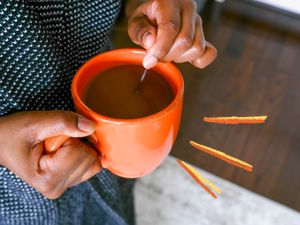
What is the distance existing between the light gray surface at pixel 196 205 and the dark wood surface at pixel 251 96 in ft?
0.22

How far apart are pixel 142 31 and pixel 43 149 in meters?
0.17

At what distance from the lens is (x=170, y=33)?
398 mm

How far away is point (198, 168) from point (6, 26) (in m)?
0.74

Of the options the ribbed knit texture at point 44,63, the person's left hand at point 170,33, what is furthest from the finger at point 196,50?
the ribbed knit texture at point 44,63

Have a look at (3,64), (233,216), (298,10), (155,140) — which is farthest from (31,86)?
(298,10)

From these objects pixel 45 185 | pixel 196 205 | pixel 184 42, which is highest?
pixel 184 42

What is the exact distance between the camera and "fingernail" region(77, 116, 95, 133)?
0.35m

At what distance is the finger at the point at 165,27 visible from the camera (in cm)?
39

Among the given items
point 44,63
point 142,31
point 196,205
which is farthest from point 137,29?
point 196,205

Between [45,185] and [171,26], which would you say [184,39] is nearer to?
[171,26]

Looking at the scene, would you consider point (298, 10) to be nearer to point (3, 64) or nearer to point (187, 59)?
point (187, 59)

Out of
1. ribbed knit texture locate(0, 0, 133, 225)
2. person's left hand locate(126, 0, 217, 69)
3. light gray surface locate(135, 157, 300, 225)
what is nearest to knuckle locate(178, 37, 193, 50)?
person's left hand locate(126, 0, 217, 69)

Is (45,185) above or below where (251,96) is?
above

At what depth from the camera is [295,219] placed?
910 mm
